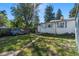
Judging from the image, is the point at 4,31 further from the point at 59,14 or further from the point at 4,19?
the point at 59,14

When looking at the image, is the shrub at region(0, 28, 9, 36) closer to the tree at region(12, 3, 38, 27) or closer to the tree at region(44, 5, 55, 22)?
the tree at region(12, 3, 38, 27)

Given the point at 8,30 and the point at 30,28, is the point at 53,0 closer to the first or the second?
the point at 30,28

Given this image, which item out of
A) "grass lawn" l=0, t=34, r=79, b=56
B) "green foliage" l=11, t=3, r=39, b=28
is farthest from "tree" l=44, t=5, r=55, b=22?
"grass lawn" l=0, t=34, r=79, b=56

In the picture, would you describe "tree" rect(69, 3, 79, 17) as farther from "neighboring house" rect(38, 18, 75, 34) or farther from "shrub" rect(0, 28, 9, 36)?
"shrub" rect(0, 28, 9, 36)

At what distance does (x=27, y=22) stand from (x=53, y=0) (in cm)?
54

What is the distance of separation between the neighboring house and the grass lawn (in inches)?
3.2

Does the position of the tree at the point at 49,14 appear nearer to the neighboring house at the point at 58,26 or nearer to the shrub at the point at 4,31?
the neighboring house at the point at 58,26

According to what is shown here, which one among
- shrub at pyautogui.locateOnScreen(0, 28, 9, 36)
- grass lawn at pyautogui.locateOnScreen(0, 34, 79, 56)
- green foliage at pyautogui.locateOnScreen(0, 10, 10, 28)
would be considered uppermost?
green foliage at pyautogui.locateOnScreen(0, 10, 10, 28)

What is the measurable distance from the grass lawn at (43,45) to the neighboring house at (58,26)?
0.08m

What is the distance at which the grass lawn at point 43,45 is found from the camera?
14.1ft

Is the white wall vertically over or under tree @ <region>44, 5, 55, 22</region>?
under

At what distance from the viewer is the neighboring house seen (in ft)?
14.1

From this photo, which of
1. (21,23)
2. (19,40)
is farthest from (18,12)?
(19,40)

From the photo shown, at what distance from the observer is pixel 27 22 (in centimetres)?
435
